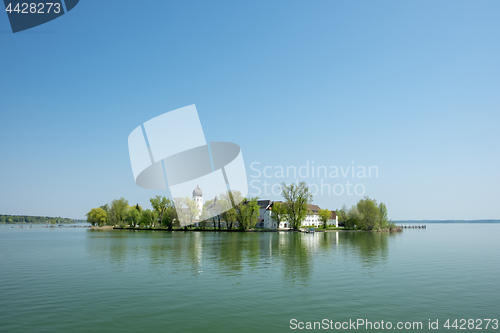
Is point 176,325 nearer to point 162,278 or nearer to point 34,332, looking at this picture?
point 34,332

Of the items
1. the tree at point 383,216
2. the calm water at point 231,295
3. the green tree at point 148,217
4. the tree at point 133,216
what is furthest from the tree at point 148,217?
the calm water at point 231,295

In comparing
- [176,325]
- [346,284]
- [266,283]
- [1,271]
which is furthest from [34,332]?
[1,271]

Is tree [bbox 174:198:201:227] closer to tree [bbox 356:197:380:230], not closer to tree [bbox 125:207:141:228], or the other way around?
tree [bbox 125:207:141:228]

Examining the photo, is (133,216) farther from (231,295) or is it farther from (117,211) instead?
(231,295)

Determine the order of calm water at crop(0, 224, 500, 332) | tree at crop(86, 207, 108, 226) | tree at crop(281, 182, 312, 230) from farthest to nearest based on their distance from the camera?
tree at crop(86, 207, 108, 226)
tree at crop(281, 182, 312, 230)
calm water at crop(0, 224, 500, 332)

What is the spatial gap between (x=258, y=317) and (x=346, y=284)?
31.6 feet

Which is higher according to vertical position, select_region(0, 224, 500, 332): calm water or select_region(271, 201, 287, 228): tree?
select_region(271, 201, 287, 228): tree

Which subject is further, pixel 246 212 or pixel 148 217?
pixel 148 217

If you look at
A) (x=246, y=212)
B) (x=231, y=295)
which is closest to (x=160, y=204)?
(x=246, y=212)

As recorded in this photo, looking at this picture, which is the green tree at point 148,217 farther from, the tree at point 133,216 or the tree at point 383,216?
the tree at point 383,216

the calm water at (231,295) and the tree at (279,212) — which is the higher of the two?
the tree at (279,212)

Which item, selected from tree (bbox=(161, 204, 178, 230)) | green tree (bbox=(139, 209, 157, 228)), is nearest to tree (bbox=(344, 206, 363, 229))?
tree (bbox=(161, 204, 178, 230))

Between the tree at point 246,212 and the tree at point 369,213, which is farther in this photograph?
the tree at point 369,213

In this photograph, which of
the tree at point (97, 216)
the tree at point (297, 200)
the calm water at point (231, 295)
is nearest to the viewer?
the calm water at point (231, 295)
